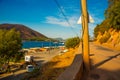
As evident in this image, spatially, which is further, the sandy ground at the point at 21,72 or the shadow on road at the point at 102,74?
the sandy ground at the point at 21,72

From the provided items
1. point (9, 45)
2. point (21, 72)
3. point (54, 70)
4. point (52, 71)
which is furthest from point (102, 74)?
point (9, 45)

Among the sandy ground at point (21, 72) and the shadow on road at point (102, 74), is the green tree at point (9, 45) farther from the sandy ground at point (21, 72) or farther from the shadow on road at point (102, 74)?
the shadow on road at point (102, 74)

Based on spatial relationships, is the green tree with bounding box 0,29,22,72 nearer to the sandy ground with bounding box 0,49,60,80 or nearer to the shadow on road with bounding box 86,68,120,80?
the sandy ground with bounding box 0,49,60,80

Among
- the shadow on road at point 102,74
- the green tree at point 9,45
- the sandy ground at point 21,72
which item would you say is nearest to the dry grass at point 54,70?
the shadow on road at point 102,74

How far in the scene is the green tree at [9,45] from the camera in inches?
1563

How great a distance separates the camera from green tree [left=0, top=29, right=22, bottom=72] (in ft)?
130

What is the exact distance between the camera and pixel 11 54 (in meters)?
41.1

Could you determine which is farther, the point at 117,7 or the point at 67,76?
the point at 117,7

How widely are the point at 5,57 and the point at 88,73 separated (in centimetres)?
3289

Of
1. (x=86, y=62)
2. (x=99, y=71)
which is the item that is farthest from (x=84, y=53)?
(x=99, y=71)

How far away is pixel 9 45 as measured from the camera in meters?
40.0

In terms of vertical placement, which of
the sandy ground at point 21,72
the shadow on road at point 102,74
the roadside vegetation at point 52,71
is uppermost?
the shadow on road at point 102,74

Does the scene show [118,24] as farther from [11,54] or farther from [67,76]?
[67,76]

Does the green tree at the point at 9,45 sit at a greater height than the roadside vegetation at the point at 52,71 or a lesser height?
greater
